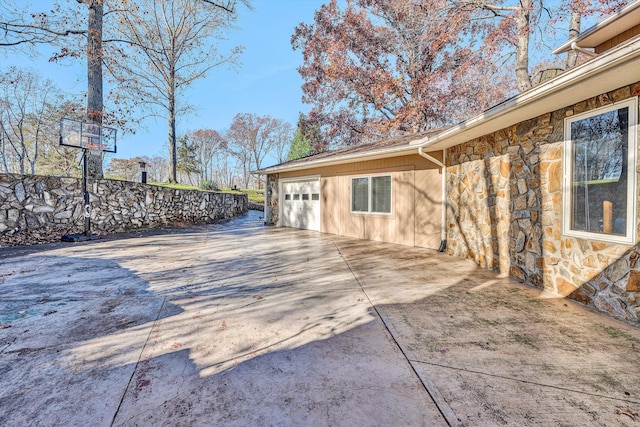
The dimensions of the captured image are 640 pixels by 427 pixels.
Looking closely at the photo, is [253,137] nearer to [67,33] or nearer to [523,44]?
[67,33]

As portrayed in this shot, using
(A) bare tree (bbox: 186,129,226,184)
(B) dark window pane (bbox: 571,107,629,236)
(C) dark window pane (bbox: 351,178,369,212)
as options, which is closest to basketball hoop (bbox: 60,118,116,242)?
(C) dark window pane (bbox: 351,178,369,212)

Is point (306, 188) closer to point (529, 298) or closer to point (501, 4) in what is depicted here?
point (529, 298)

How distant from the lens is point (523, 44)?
9.28 m

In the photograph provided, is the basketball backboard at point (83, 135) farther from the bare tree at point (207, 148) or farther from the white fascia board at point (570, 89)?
the bare tree at point (207, 148)

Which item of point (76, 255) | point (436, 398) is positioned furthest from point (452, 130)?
point (76, 255)

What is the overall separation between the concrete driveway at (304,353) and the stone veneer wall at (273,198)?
7.28 metres

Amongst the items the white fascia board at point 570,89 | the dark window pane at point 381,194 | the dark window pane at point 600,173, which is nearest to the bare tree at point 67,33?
the dark window pane at point 381,194

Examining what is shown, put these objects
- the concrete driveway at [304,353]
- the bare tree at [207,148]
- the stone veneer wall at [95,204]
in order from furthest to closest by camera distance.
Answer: the bare tree at [207,148], the stone veneer wall at [95,204], the concrete driveway at [304,353]

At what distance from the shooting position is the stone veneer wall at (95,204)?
6566 mm

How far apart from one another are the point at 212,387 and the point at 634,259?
12.3 ft

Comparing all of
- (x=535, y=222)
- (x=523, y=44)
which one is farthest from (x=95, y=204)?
(x=523, y=44)

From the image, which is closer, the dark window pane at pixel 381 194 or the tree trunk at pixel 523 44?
the dark window pane at pixel 381 194

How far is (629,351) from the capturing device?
7.04 ft

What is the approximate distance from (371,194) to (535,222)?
438 centimetres
